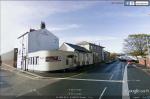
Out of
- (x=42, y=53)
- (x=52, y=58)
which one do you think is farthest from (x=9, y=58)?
(x=52, y=58)

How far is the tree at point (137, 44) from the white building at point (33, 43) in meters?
30.4

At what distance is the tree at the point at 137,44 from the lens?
7389cm

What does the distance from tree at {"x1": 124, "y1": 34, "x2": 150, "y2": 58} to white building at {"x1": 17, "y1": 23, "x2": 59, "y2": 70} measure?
1199 inches

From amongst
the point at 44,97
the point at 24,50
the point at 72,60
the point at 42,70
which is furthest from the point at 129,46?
the point at 44,97

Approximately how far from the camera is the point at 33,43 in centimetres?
4856

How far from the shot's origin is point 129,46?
76125 mm

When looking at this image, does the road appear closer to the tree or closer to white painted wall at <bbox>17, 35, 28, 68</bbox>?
white painted wall at <bbox>17, 35, 28, 68</bbox>

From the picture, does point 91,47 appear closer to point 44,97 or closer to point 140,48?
point 140,48

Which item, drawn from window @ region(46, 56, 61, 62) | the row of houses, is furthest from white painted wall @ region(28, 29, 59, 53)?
window @ region(46, 56, 61, 62)

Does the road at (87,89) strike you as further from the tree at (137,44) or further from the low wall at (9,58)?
the tree at (137,44)

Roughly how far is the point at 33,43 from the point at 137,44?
38.5 m

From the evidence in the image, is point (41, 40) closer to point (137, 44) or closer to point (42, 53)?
point (42, 53)

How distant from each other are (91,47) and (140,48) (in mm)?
19842

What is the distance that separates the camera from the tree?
73887 millimetres
